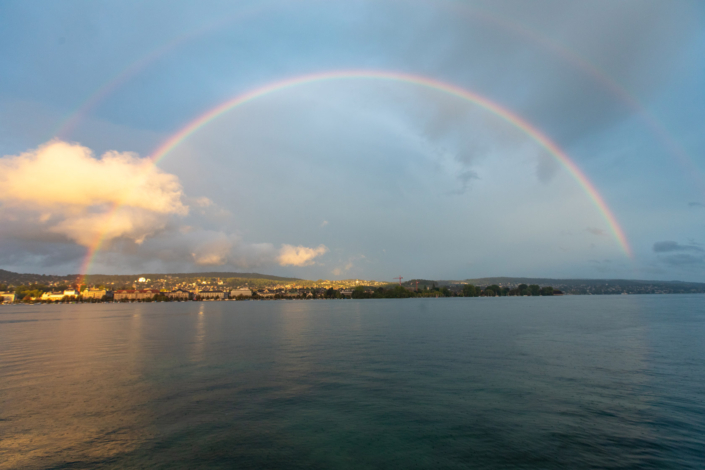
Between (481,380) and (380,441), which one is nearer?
(380,441)

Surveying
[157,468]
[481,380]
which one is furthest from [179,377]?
[481,380]

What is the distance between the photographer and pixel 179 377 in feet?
107

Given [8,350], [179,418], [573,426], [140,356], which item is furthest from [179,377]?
[8,350]

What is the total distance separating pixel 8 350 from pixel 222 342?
26.6m

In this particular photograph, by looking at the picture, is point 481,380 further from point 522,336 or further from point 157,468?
point 522,336

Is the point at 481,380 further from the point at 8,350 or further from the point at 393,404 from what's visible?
the point at 8,350

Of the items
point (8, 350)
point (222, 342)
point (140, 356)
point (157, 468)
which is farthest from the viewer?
point (222, 342)

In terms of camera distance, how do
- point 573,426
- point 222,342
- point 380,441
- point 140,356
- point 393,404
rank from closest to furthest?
point 380,441, point 573,426, point 393,404, point 140,356, point 222,342

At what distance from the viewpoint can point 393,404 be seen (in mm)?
24203

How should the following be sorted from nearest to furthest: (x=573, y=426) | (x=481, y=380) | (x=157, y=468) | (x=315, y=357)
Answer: (x=157, y=468) → (x=573, y=426) → (x=481, y=380) → (x=315, y=357)

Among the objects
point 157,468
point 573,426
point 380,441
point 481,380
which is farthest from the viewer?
point 481,380

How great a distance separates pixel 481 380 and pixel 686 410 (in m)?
12.1

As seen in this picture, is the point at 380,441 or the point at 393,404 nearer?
the point at 380,441

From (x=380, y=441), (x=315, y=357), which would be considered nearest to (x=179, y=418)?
(x=380, y=441)
